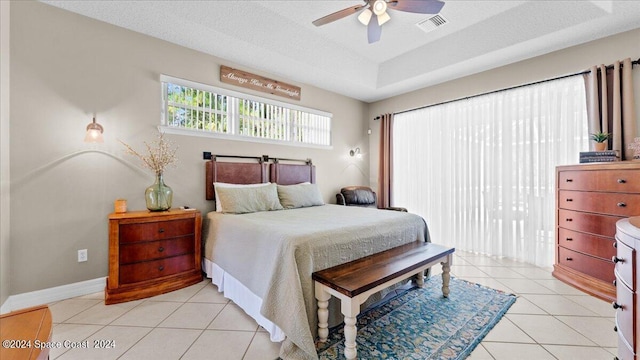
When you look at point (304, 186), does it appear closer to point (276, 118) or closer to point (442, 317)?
point (276, 118)

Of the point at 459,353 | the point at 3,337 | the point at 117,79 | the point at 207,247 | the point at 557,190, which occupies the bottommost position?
the point at 459,353

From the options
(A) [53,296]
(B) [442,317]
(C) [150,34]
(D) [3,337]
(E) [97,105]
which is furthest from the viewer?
(C) [150,34]

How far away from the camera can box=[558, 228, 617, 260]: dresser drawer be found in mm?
2474

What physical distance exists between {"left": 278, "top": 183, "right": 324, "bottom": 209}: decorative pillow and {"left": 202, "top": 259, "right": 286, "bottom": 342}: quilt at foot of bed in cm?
120

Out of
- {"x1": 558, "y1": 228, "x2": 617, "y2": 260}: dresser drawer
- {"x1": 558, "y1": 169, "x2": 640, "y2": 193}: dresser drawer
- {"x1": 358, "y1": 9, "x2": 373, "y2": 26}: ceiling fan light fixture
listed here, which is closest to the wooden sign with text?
{"x1": 358, "y1": 9, "x2": 373, "y2": 26}: ceiling fan light fixture

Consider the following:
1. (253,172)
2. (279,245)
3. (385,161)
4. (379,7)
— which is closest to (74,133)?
(253,172)

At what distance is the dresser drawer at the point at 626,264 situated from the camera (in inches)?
41.7

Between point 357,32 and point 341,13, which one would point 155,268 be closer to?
point 341,13

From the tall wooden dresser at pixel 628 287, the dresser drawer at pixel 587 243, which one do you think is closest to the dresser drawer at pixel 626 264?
the tall wooden dresser at pixel 628 287

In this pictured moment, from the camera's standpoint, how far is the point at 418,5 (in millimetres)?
2307

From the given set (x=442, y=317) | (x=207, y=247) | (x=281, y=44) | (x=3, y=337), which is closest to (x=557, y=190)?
(x=442, y=317)

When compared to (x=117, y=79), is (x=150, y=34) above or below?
above

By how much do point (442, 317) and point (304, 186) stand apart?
7.85 ft

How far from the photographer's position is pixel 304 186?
3912 mm
